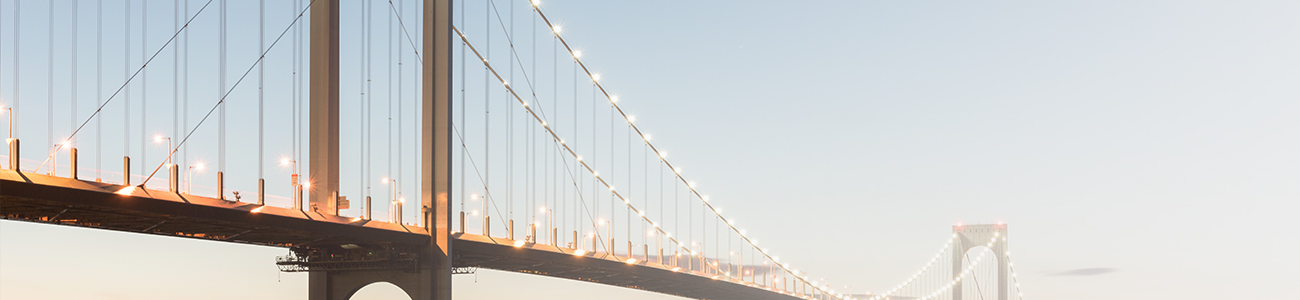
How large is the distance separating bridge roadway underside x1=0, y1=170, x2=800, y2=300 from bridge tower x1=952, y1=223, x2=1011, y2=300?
253 feet

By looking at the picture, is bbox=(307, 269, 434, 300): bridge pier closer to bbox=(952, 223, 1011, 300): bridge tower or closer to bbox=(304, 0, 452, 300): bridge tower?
bbox=(304, 0, 452, 300): bridge tower

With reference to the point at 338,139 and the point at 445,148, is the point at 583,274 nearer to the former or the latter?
the point at 445,148

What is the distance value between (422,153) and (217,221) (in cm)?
1115

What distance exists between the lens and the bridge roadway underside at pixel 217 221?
78.3ft

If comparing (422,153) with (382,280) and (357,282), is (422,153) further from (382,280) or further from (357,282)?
(357,282)

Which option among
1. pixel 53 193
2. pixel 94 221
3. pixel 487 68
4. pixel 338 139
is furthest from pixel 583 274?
pixel 53 193

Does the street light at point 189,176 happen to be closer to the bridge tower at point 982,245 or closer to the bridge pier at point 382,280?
the bridge pier at point 382,280

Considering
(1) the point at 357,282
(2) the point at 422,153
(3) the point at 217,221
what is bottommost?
(1) the point at 357,282

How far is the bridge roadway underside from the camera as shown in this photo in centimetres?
2388

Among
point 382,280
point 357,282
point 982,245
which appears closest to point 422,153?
point 382,280

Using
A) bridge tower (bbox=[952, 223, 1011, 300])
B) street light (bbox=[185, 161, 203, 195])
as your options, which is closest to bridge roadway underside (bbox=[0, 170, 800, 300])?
street light (bbox=[185, 161, 203, 195])

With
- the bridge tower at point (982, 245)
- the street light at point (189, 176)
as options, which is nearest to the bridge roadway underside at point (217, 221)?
the street light at point (189, 176)

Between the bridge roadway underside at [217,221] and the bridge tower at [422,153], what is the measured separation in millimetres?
962

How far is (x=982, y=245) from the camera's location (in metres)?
120
